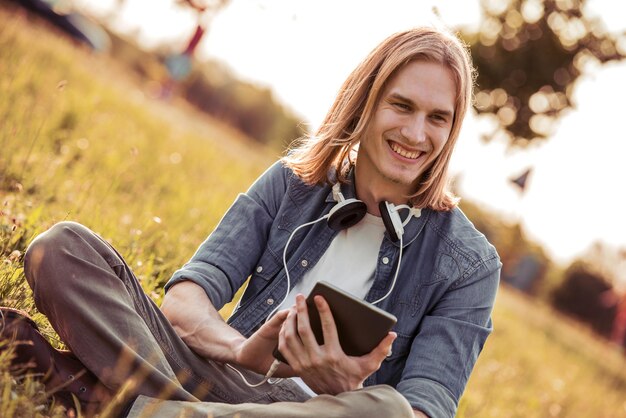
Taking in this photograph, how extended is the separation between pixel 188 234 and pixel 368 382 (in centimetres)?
281

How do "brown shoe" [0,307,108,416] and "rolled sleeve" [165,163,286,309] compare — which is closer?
"brown shoe" [0,307,108,416]

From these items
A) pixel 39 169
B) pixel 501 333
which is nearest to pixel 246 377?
pixel 39 169

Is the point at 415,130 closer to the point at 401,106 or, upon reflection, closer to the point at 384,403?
the point at 401,106

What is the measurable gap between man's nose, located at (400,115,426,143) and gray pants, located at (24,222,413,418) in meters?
1.08

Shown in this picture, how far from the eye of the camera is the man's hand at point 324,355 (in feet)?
8.36

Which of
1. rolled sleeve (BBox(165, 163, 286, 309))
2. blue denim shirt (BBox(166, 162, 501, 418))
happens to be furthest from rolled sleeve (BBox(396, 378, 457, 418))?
rolled sleeve (BBox(165, 163, 286, 309))

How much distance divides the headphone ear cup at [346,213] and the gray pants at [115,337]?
2.97ft

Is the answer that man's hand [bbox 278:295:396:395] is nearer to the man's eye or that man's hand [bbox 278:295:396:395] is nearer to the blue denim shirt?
the blue denim shirt

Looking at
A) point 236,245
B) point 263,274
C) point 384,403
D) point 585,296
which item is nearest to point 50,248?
point 236,245

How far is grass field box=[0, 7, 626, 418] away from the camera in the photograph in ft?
13.4

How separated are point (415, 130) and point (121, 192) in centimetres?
395

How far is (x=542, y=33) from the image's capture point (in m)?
15.6

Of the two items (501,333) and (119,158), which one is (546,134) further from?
(119,158)

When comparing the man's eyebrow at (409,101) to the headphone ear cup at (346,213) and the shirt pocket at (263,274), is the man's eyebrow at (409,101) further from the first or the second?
the shirt pocket at (263,274)
